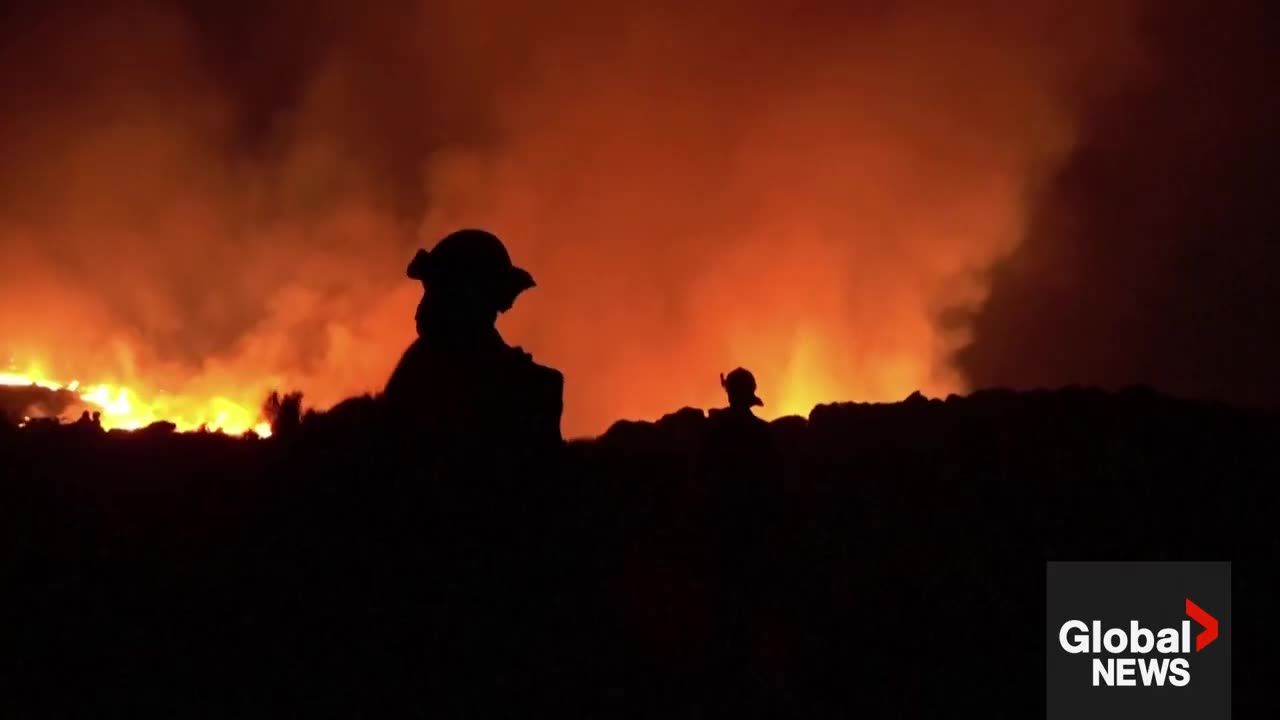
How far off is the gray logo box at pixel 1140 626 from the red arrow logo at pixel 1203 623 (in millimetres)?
37

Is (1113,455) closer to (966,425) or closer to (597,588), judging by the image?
(966,425)

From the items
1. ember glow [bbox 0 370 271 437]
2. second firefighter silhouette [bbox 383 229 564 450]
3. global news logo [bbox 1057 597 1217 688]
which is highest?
ember glow [bbox 0 370 271 437]

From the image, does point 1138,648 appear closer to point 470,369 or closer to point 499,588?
point 499,588

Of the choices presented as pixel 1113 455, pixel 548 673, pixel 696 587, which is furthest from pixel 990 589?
pixel 1113 455

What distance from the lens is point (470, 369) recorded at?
716 cm

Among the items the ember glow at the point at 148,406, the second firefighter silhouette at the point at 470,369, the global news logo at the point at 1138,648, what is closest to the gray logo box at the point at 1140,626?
the global news logo at the point at 1138,648

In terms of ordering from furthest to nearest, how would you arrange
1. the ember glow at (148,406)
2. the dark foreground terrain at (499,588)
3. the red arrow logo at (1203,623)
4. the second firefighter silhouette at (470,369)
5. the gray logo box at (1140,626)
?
1. the ember glow at (148,406)
2. the red arrow logo at (1203,623)
3. the gray logo box at (1140,626)
4. the second firefighter silhouette at (470,369)
5. the dark foreground terrain at (499,588)

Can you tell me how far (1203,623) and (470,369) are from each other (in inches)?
294

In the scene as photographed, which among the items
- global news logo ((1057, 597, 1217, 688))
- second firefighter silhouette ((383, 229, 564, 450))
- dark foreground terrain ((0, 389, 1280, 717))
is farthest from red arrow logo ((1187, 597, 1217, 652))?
second firefighter silhouette ((383, 229, 564, 450))

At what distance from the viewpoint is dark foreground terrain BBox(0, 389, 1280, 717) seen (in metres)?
6.00

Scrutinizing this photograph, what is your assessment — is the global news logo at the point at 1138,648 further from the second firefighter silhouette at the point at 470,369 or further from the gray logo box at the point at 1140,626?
the second firefighter silhouette at the point at 470,369

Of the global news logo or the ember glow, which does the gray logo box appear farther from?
the ember glow

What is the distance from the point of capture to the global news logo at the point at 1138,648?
26.7 ft

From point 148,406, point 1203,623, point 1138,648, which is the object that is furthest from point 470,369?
point 148,406
